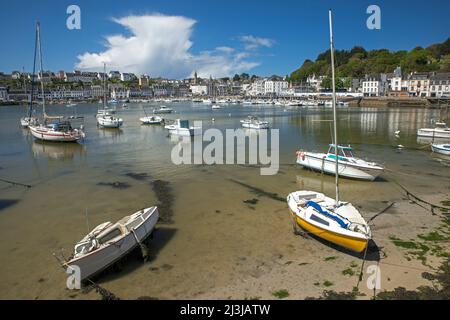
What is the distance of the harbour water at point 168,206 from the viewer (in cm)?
1052

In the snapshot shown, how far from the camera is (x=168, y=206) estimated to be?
669 inches

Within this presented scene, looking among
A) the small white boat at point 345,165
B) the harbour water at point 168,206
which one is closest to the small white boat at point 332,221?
the harbour water at point 168,206

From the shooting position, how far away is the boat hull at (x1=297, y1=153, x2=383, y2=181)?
2059cm

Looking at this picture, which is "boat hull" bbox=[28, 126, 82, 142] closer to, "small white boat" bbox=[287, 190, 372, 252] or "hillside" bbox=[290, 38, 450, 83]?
"small white boat" bbox=[287, 190, 372, 252]

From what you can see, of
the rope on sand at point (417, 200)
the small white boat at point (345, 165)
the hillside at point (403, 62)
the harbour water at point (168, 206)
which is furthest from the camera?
the hillside at point (403, 62)

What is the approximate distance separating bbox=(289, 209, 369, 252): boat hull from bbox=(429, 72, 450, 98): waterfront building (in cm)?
12230

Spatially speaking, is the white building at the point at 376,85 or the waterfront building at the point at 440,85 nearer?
the waterfront building at the point at 440,85

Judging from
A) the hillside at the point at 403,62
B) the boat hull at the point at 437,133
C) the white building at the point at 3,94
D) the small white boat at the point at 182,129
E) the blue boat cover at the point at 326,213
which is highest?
the hillside at the point at 403,62

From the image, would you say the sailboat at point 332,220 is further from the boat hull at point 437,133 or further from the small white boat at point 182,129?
the boat hull at point 437,133

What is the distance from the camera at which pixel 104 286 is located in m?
10.0

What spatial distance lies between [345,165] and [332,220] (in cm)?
1040

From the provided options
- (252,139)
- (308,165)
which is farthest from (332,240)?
(252,139)

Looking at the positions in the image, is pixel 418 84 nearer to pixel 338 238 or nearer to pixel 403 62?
pixel 403 62
